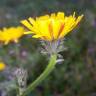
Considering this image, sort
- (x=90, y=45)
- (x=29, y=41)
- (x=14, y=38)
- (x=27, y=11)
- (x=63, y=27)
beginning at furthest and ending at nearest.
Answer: (x=27, y=11) < (x=29, y=41) < (x=90, y=45) < (x=14, y=38) < (x=63, y=27)

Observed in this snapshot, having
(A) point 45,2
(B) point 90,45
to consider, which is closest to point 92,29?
(B) point 90,45

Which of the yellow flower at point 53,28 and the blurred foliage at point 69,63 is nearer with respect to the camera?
the yellow flower at point 53,28

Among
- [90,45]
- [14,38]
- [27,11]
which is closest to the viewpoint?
[14,38]

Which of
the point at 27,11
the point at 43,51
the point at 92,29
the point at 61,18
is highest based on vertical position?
the point at 27,11

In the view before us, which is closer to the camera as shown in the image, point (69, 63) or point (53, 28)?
point (53, 28)

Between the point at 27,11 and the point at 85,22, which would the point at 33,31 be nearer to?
the point at 85,22

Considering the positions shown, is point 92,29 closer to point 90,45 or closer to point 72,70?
point 90,45

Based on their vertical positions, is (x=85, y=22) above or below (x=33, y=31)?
above

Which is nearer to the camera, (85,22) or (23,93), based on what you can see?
(23,93)

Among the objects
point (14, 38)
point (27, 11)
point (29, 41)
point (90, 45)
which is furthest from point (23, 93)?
point (27, 11)

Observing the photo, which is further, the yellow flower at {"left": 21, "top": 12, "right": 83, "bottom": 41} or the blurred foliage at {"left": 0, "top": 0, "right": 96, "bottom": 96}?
the blurred foliage at {"left": 0, "top": 0, "right": 96, "bottom": 96}
